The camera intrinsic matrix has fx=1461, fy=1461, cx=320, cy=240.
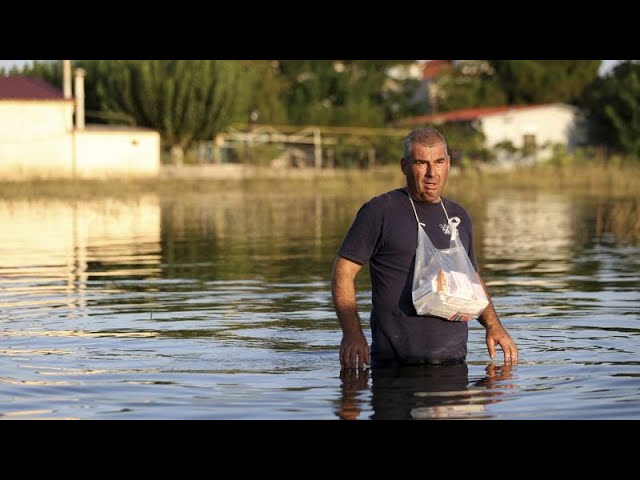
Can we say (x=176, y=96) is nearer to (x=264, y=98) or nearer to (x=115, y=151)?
(x=115, y=151)

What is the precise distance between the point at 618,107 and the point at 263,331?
61.8 metres

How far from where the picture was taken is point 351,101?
83.7 meters

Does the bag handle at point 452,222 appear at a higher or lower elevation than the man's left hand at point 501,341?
higher

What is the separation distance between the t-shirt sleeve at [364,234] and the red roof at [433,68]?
250 feet

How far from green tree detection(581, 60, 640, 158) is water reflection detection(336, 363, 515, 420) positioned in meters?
62.9

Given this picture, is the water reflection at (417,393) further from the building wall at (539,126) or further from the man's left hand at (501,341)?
the building wall at (539,126)

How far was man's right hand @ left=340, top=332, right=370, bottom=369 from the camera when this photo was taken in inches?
A: 341

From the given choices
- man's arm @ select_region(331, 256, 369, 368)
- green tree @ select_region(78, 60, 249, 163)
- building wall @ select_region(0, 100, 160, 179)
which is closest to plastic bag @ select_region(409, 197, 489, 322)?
man's arm @ select_region(331, 256, 369, 368)

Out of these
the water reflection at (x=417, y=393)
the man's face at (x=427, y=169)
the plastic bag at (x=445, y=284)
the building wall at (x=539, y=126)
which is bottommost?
the water reflection at (x=417, y=393)

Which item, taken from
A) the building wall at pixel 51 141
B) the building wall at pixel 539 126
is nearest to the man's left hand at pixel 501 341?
the building wall at pixel 51 141

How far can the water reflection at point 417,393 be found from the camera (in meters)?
8.38

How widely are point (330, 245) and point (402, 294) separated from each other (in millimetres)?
14849
